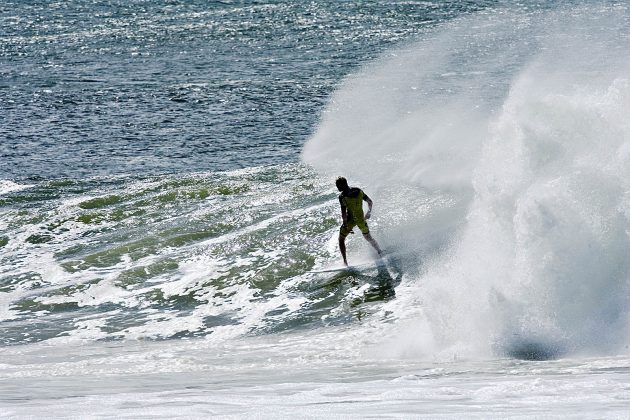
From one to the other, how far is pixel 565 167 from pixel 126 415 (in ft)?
24.1

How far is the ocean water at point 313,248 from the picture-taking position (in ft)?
36.1

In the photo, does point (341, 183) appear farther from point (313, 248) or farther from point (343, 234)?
point (313, 248)

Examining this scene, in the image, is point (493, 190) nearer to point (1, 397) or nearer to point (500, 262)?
point (500, 262)

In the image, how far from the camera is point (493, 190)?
1469cm

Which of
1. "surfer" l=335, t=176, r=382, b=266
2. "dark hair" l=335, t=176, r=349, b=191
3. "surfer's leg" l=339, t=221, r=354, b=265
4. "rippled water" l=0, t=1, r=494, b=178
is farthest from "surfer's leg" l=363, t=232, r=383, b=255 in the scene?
"rippled water" l=0, t=1, r=494, b=178

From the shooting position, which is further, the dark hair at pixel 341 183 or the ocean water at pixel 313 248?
the dark hair at pixel 341 183

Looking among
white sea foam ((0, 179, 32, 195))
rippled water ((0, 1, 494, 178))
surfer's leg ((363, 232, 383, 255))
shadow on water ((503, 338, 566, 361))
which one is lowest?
shadow on water ((503, 338, 566, 361))

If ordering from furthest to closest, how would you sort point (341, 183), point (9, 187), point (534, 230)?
point (9, 187) < point (341, 183) < point (534, 230)

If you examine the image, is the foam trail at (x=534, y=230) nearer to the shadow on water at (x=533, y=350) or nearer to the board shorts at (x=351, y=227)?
the shadow on water at (x=533, y=350)

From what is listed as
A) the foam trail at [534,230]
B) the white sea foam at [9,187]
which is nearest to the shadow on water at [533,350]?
the foam trail at [534,230]

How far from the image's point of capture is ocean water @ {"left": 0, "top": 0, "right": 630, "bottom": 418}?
1102cm

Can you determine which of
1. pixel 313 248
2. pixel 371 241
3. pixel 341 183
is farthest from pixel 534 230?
pixel 313 248

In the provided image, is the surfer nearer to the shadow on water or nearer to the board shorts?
the board shorts

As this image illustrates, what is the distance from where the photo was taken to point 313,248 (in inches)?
741
